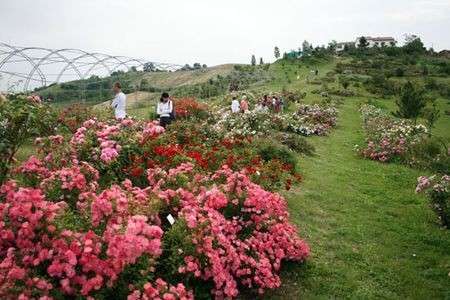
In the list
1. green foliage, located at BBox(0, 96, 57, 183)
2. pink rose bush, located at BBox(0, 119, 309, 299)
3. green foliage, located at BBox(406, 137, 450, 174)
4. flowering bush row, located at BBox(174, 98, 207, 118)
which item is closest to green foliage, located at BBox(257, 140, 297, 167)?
pink rose bush, located at BBox(0, 119, 309, 299)

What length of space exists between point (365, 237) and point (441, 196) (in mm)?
2122

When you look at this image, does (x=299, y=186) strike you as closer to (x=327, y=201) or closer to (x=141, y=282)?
(x=327, y=201)

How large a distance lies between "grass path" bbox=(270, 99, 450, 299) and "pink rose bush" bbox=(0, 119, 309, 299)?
0.63 meters

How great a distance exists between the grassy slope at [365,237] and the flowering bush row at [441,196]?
28 cm

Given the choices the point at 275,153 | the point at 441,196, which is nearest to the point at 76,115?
the point at 275,153

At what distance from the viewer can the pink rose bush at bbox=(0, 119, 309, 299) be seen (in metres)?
4.63

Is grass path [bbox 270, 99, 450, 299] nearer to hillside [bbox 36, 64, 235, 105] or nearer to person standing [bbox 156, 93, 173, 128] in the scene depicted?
person standing [bbox 156, 93, 173, 128]

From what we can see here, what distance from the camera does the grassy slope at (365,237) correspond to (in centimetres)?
727

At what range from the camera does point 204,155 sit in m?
10.4

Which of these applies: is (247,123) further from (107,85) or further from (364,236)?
(107,85)

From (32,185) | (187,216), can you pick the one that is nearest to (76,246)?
(187,216)

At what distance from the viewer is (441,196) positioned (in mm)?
10281

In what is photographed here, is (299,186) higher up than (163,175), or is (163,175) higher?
(163,175)

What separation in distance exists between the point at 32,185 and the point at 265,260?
128 inches
